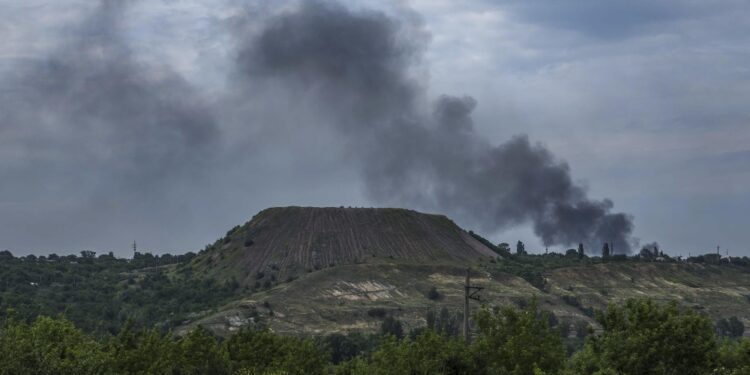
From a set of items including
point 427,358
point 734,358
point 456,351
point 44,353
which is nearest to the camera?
point 734,358

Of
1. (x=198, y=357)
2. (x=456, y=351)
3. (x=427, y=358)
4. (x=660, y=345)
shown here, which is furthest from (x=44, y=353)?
(x=660, y=345)

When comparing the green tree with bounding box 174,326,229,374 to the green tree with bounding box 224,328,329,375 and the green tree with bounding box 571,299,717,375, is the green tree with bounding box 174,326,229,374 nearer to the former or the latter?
the green tree with bounding box 224,328,329,375

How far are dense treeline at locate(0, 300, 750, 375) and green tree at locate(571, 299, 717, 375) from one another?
0.19ft

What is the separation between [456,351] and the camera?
6806 centimetres

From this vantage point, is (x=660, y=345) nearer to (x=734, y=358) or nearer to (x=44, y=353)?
(x=734, y=358)

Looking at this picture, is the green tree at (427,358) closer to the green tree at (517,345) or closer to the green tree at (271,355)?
the green tree at (517,345)

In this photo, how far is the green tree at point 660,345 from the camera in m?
54.8

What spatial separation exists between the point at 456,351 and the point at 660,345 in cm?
1695

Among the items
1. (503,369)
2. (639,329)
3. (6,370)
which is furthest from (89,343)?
(639,329)

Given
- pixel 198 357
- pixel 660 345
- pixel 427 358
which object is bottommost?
pixel 198 357

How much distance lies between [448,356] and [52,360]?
87.8ft

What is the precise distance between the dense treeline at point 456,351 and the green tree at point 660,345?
0.06 metres

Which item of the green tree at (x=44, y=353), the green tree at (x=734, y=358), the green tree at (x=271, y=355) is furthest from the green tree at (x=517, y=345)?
the green tree at (x=44, y=353)

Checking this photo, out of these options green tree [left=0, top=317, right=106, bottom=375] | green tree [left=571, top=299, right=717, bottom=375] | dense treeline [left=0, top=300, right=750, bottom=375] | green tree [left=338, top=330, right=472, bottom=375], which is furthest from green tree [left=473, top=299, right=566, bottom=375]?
green tree [left=0, top=317, right=106, bottom=375]
